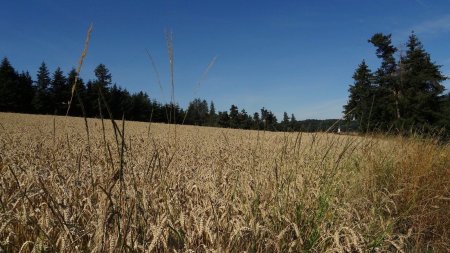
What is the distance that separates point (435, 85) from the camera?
123 feet

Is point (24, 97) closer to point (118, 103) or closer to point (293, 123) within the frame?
point (118, 103)

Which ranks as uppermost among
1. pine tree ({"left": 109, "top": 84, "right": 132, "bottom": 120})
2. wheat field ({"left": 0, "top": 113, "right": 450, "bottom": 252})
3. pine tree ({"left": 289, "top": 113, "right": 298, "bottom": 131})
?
pine tree ({"left": 109, "top": 84, "right": 132, "bottom": 120})

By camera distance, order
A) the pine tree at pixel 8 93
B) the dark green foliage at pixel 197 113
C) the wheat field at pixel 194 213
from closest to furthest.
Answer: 1. the wheat field at pixel 194 213
2. the dark green foliage at pixel 197 113
3. the pine tree at pixel 8 93

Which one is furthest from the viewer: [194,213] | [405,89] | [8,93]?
[8,93]

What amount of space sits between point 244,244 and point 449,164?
528 cm

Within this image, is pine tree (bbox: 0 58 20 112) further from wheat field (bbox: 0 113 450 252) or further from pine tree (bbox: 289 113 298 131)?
pine tree (bbox: 289 113 298 131)

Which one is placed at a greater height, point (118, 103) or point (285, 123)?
point (118, 103)

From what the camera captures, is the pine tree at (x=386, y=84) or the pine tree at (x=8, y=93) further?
the pine tree at (x=8, y=93)

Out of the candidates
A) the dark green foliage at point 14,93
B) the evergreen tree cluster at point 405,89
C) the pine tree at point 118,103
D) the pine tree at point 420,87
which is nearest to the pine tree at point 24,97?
the dark green foliage at point 14,93

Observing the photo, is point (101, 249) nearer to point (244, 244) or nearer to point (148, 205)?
point (148, 205)

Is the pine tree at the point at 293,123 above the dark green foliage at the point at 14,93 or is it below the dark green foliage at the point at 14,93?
below

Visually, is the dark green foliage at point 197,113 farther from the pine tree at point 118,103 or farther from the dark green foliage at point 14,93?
the dark green foliage at point 14,93

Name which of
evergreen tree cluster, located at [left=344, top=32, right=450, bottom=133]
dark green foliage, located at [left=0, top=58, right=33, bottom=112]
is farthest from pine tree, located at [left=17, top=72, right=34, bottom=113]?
evergreen tree cluster, located at [left=344, top=32, right=450, bottom=133]

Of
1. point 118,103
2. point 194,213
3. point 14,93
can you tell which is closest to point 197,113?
point 194,213
